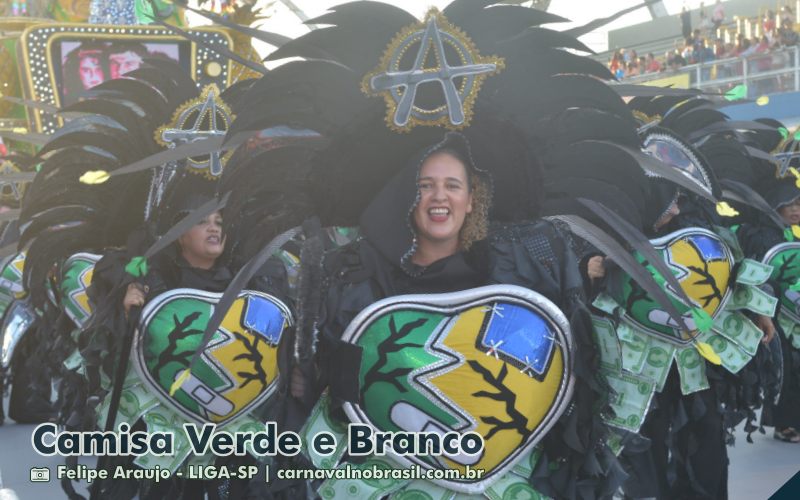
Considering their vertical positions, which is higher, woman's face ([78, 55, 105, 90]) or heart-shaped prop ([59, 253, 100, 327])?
woman's face ([78, 55, 105, 90])

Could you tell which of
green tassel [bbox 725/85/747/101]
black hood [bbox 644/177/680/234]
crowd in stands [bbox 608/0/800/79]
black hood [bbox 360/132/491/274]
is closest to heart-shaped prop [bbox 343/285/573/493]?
black hood [bbox 360/132/491/274]

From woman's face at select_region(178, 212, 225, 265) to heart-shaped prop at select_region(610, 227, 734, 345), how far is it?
177 centimetres

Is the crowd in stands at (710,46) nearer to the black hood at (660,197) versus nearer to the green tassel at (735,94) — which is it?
the black hood at (660,197)

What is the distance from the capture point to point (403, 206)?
316 cm

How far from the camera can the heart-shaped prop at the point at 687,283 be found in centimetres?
499

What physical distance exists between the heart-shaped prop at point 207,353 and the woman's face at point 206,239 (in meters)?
0.20

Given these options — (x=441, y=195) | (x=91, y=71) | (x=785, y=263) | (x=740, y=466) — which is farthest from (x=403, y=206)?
(x=91, y=71)

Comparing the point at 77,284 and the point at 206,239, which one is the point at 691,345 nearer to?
the point at 206,239

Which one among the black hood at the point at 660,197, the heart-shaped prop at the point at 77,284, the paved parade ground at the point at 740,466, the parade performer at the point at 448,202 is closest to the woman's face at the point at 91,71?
the heart-shaped prop at the point at 77,284

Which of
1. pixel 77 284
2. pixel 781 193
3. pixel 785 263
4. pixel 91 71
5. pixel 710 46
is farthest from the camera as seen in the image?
pixel 710 46

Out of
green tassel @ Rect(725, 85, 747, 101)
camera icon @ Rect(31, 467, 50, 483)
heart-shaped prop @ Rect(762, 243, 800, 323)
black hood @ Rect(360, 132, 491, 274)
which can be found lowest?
camera icon @ Rect(31, 467, 50, 483)

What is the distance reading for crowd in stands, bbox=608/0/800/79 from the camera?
1759 cm

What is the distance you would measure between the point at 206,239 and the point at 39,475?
2569 mm

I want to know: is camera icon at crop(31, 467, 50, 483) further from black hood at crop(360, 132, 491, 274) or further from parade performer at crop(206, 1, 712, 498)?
black hood at crop(360, 132, 491, 274)
